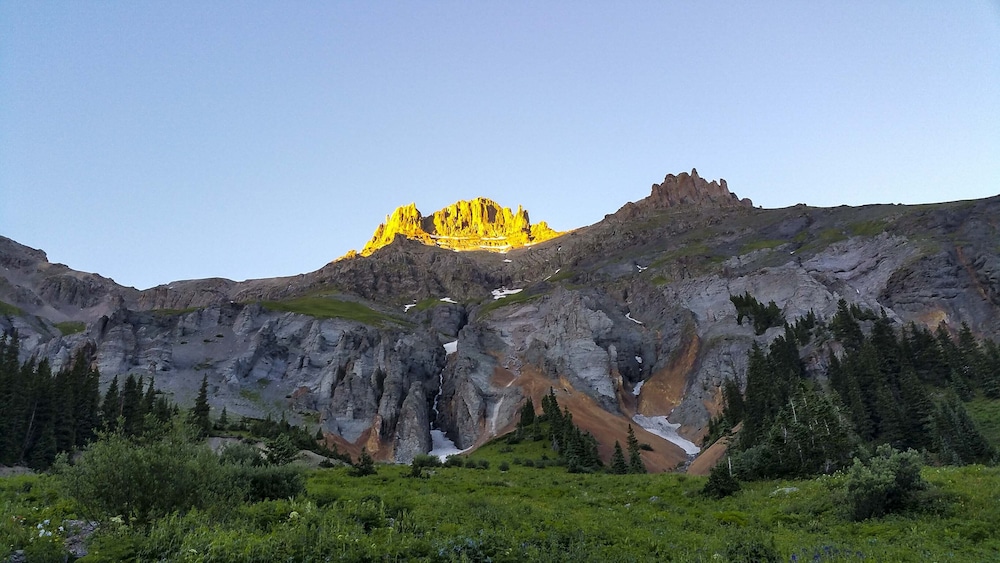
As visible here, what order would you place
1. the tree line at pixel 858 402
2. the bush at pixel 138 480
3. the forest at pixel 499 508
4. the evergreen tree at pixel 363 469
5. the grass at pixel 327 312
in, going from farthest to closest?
the grass at pixel 327 312, the evergreen tree at pixel 363 469, the tree line at pixel 858 402, the bush at pixel 138 480, the forest at pixel 499 508

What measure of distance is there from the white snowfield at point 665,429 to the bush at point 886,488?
3317 inches

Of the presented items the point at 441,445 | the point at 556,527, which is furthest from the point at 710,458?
the point at 441,445

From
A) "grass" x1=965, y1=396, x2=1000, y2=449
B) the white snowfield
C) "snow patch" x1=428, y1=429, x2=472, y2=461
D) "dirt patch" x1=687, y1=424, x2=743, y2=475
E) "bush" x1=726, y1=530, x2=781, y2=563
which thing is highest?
"bush" x1=726, y1=530, x2=781, y2=563

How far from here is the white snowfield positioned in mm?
105512

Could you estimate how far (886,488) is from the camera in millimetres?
21078

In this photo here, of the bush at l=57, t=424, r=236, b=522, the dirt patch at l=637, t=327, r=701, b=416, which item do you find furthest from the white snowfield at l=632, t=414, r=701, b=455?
the bush at l=57, t=424, r=236, b=522

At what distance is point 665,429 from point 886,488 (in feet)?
332

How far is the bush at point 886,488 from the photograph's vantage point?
21094 mm

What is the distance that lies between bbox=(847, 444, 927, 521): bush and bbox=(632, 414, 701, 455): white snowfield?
276ft

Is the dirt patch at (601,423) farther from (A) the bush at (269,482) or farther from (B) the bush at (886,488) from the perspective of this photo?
(A) the bush at (269,482)

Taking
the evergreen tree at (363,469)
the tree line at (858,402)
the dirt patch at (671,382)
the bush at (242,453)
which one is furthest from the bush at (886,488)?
the dirt patch at (671,382)

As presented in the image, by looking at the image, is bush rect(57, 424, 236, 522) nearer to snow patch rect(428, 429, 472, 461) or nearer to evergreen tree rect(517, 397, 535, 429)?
evergreen tree rect(517, 397, 535, 429)

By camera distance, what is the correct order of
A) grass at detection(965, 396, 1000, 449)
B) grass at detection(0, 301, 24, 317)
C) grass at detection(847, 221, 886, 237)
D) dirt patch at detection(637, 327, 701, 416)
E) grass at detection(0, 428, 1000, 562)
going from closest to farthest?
1. grass at detection(0, 428, 1000, 562)
2. grass at detection(965, 396, 1000, 449)
3. dirt patch at detection(637, 327, 701, 416)
4. grass at detection(847, 221, 886, 237)
5. grass at detection(0, 301, 24, 317)

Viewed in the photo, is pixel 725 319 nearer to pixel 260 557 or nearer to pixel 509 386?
pixel 509 386
